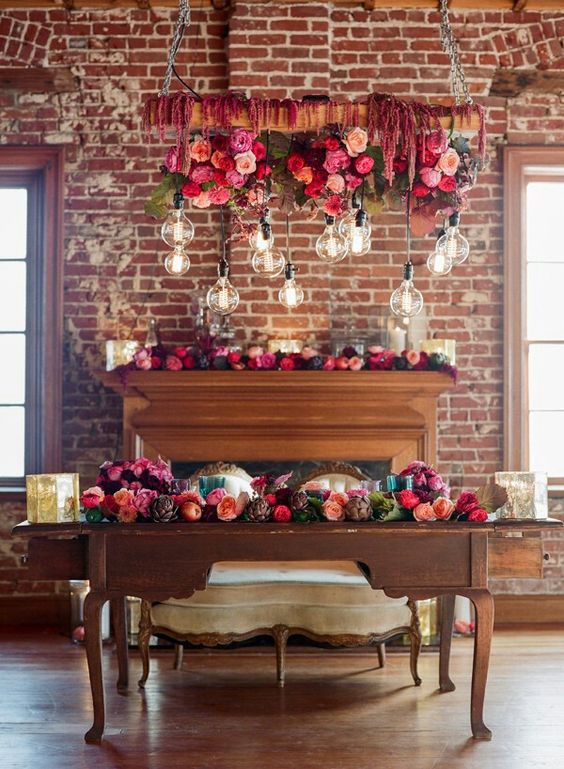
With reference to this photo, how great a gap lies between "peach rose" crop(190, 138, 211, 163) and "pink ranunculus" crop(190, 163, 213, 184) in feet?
0.12

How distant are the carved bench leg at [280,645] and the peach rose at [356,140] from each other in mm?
2263

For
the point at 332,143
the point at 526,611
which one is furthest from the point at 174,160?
the point at 526,611

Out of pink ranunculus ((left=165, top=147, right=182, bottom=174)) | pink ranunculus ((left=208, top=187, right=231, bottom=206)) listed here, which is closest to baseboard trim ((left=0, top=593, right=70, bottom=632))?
pink ranunculus ((left=208, top=187, right=231, bottom=206))

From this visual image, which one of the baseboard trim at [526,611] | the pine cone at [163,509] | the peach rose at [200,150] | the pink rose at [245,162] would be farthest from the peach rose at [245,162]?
the baseboard trim at [526,611]

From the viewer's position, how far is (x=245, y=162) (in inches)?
151

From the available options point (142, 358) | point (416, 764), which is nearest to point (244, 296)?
point (142, 358)

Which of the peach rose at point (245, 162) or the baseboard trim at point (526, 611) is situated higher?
the peach rose at point (245, 162)

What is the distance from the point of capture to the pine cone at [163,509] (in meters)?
3.84

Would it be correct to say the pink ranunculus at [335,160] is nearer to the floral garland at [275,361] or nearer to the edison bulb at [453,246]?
the edison bulb at [453,246]

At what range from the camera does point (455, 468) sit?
6.25 metres

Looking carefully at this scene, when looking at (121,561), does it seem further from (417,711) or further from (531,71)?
(531,71)

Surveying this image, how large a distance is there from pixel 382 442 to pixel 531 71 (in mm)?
2463

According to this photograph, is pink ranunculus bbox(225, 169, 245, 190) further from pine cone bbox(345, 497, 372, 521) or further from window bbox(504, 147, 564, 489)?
window bbox(504, 147, 564, 489)

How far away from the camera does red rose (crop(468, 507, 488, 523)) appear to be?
12.7ft
